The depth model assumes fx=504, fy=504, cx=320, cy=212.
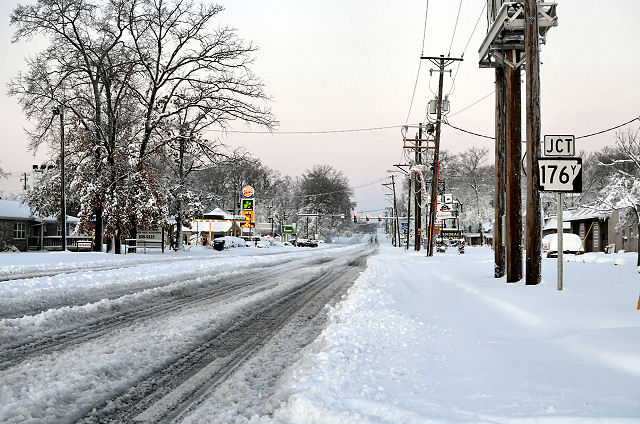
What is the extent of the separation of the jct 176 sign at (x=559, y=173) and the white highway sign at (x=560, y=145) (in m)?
0.15

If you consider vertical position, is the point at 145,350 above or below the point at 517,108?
below

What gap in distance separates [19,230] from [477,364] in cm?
4421

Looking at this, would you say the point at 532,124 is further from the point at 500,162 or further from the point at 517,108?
the point at 500,162

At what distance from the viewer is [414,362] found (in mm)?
5090

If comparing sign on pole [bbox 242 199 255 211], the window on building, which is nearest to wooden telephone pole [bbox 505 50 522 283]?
sign on pole [bbox 242 199 255 211]

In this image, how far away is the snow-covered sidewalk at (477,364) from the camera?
3.50 meters

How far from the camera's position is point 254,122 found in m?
30.1

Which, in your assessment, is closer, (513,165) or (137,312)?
(137,312)

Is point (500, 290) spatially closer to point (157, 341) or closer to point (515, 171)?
point (515, 171)

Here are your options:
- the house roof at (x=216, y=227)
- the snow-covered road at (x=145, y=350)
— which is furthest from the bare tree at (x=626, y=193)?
the house roof at (x=216, y=227)

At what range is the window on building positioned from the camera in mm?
40062

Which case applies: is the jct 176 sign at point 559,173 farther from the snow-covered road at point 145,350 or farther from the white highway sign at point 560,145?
the snow-covered road at point 145,350

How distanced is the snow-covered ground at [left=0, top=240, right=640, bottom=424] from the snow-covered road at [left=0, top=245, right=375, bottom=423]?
0.03 m

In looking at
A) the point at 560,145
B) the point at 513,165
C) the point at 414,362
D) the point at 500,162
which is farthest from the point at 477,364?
the point at 500,162
